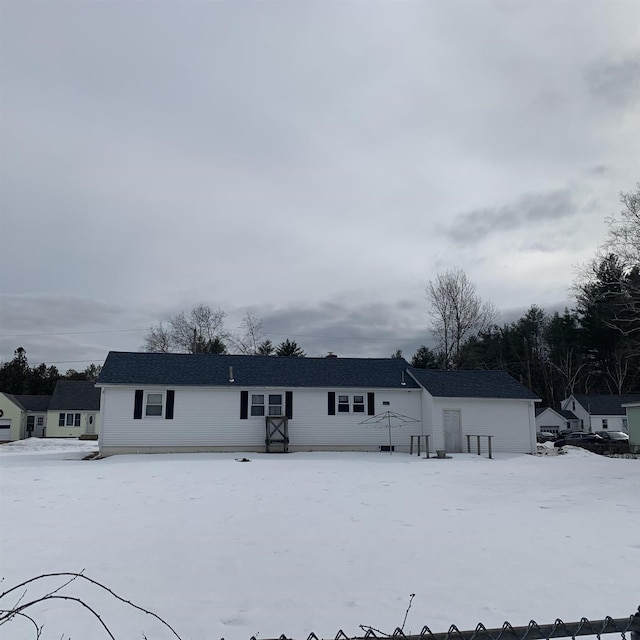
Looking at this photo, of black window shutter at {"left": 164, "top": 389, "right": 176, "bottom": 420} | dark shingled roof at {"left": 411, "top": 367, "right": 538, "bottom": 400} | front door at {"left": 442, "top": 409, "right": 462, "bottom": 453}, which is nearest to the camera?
black window shutter at {"left": 164, "top": 389, "right": 176, "bottom": 420}

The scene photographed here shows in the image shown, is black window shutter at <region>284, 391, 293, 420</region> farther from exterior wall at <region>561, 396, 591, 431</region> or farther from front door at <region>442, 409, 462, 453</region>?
exterior wall at <region>561, 396, 591, 431</region>

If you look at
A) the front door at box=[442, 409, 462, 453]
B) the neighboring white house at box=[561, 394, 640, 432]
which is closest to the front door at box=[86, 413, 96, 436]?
the front door at box=[442, 409, 462, 453]

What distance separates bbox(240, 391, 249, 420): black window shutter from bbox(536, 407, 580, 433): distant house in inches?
1624

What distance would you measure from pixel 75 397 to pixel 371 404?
36733 millimetres

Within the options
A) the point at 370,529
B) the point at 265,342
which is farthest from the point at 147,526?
the point at 265,342

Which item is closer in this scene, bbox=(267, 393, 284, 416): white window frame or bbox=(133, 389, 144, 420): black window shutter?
bbox=(133, 389, 144, 420): black window shutter

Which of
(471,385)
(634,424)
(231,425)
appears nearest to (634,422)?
(634,424)

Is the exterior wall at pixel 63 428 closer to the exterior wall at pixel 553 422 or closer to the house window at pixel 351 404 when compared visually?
the house window at pixel 351 404

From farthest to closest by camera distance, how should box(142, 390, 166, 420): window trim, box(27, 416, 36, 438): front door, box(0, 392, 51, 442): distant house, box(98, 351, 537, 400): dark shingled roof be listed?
1. box(27, 416, 36, 438): front door
2. box(0, 392, 51, 442): distant house
3. box(98, 351, 537, 400): dark shingled roof
4. box(142, 390, 166, 420): window trim

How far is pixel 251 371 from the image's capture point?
27.6m

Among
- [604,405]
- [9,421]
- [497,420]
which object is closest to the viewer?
[497,420]

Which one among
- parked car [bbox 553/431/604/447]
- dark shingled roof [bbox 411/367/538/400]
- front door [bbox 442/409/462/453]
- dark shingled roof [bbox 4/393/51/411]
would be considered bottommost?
parked car [bbox 553/431/604/447]

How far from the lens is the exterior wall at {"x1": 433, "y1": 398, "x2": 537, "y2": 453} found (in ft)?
87.5

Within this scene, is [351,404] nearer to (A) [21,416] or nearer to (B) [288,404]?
(B) [288,404]
